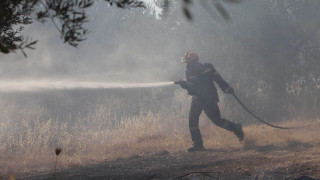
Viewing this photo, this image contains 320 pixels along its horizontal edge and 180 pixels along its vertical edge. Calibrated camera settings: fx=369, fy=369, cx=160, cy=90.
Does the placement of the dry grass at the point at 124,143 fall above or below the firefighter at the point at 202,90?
below

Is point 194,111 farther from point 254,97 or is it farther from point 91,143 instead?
point 254,97

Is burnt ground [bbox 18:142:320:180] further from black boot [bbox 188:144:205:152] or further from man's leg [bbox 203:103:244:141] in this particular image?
man's leg [bbox 203:103:244:141]

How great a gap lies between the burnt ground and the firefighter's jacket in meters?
1.45

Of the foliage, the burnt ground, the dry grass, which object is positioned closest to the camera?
the foliage

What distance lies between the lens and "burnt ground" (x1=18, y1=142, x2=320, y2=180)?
5090mm

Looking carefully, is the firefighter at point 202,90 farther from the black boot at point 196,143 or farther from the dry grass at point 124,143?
the dry grass at point 124,143

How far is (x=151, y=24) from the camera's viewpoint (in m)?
19.6

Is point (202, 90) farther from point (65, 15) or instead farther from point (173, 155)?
point (65, 15)

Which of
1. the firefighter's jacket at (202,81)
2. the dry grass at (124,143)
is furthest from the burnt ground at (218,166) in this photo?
the firefighter's jacket at (202,81)

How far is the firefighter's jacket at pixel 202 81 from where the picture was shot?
8.82 m

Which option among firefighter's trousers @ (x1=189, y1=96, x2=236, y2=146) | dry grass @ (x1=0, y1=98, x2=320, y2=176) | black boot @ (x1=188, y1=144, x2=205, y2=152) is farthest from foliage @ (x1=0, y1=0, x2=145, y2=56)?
firefighter's trousers @ (x1=189, y1=96, x2=236, y2=146)

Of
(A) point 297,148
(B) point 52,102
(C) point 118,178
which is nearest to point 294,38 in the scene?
(A) point 297,148

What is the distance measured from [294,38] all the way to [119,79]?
1142 cm

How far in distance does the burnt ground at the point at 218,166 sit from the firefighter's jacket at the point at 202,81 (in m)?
1.45
